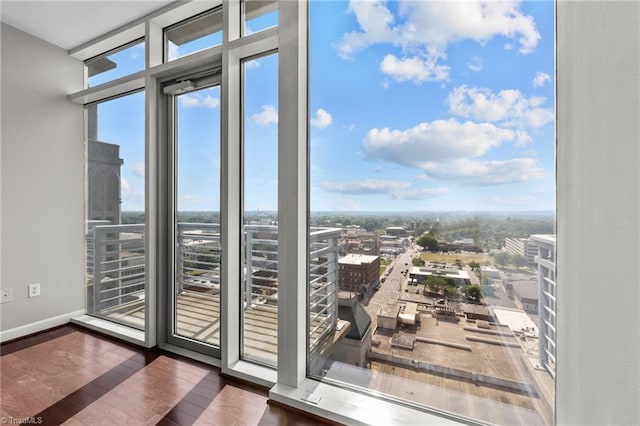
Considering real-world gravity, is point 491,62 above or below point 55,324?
above

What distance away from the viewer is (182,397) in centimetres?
167

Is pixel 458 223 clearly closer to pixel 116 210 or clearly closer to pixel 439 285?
pixel 439 285

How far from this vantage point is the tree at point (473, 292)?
1407mm

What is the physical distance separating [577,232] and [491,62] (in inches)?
33.9

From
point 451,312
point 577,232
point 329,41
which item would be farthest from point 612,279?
point 329,41

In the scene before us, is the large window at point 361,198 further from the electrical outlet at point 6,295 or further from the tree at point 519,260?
the electrical outlet at point 6,295

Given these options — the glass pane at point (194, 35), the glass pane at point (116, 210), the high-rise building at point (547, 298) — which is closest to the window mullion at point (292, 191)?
the glass pane at point (194, 35)

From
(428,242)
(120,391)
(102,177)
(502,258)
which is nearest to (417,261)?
(428,242)

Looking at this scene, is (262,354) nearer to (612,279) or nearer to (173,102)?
(612,279)

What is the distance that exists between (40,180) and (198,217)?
5.28 feet

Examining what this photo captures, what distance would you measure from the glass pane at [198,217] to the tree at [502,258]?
179cm

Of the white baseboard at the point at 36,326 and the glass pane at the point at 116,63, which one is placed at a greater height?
the glass pane at the point at 116,63

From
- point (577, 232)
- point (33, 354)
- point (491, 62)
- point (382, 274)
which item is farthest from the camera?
point (33, 354)

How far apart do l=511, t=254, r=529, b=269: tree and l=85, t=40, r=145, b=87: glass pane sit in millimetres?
2983
